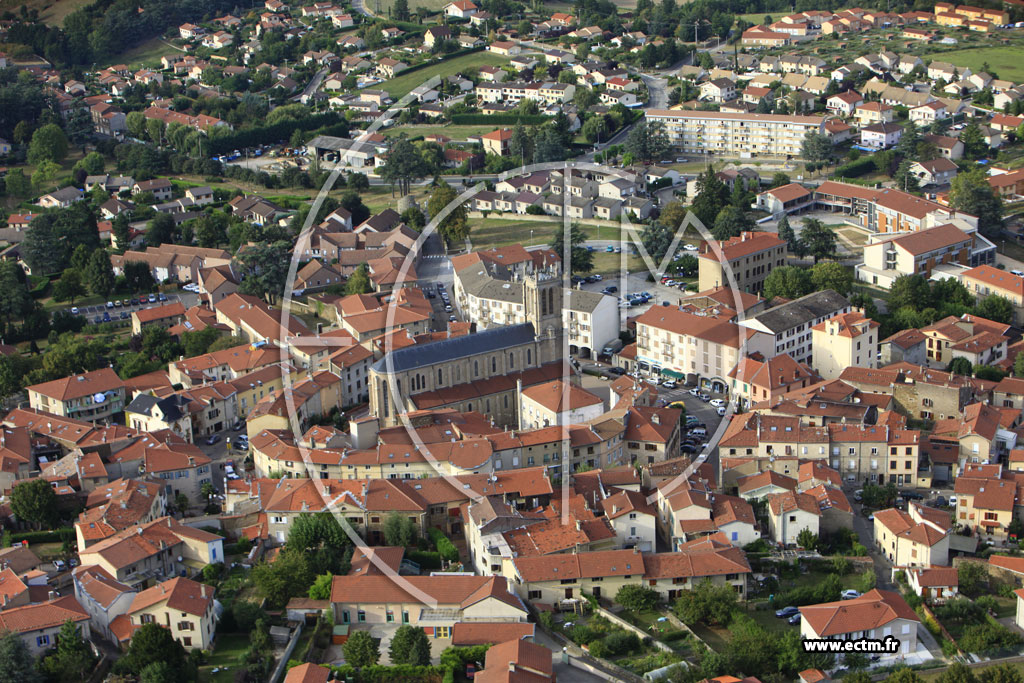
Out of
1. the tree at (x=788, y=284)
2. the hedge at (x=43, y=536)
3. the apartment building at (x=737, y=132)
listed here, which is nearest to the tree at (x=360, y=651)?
the hedge at (x=43, y=536)

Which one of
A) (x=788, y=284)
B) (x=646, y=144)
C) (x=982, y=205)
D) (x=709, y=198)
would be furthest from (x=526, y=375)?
(x=646, y=144)

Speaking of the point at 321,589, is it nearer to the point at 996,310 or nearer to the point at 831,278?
the point at 831,278

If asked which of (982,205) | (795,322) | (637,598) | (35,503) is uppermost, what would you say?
(982,205)

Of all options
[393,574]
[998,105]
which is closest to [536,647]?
[393,574]

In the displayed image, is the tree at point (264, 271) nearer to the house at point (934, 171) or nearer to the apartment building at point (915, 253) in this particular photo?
the apartment building at point (915, 253)

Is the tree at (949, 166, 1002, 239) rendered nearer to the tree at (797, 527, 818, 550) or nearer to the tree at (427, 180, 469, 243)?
the tree at (427, 180, 469, 243)

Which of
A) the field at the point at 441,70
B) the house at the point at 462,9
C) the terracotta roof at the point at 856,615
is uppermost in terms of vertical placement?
the house at the point at 462,9
